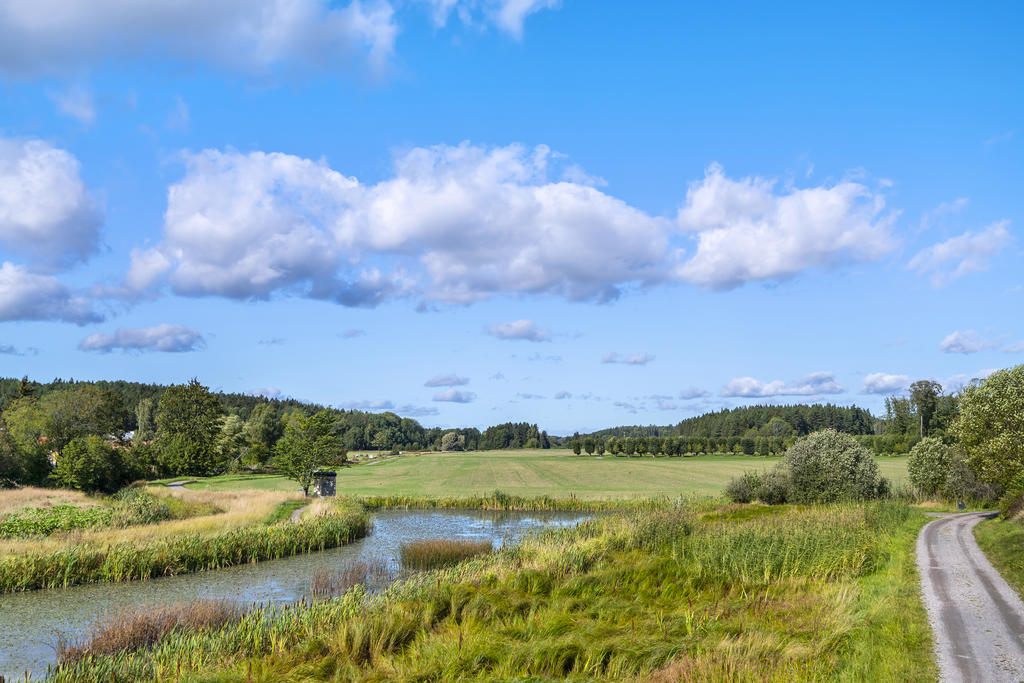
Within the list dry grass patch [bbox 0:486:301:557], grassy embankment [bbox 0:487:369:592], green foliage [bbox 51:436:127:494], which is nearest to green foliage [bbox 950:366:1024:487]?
grassy embankment [bbox 0:487:369:592]

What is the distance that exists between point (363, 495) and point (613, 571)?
48264 mm

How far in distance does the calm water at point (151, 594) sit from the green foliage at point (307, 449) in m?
23.3

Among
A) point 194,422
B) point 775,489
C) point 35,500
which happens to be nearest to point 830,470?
point 775,489

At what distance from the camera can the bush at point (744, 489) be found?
62.8m

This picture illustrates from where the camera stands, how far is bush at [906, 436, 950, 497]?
6525 cm

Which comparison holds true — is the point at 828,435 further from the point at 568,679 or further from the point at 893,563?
the point at 568,679

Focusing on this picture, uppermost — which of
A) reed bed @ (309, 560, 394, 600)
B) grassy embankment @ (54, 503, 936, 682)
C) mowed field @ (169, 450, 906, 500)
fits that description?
grassy embankment @ (54, 503, 936, 682)

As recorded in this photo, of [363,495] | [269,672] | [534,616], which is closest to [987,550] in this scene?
[534,616]

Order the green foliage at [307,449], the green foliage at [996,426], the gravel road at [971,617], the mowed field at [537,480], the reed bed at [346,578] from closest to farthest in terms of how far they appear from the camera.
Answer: the gravel road at [971,617] → the reed bed at [346,578] → the green foliage at [996,426] → the green foliage at [307,449] → the mowed field at [537,480]

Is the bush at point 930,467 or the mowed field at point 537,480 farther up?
the bush at point 930,467

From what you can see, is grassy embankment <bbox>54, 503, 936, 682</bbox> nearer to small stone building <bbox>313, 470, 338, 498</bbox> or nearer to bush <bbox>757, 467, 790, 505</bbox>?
bush <bbox>757, 467, 790, 505</bbox>

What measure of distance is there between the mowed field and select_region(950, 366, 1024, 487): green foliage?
28043 millimetres

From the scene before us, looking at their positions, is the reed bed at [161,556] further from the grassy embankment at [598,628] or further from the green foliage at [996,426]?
the green foliage at [996,426]

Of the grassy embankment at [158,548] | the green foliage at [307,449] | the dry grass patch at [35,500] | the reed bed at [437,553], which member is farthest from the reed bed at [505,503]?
the reed bed at [437,553]
